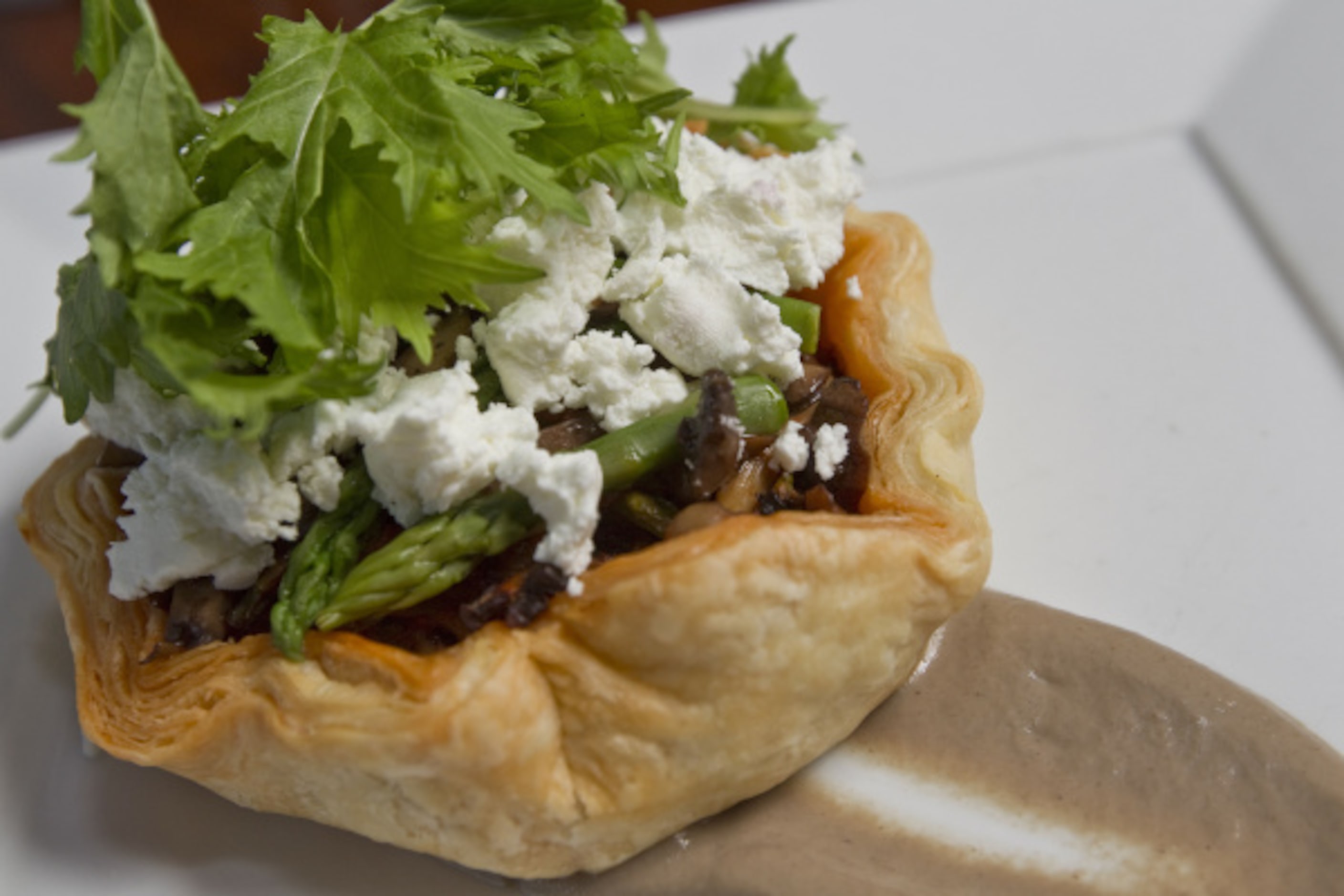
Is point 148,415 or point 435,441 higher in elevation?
point 148,415

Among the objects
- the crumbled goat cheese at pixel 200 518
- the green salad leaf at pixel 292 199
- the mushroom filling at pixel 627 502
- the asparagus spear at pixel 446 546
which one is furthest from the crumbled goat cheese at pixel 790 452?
the crumbled goat cheese at pixel 200 518

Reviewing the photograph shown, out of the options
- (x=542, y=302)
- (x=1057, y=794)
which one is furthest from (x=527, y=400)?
(x=1057, y=794)

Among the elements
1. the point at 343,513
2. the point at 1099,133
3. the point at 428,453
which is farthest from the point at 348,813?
the point at 1099,133

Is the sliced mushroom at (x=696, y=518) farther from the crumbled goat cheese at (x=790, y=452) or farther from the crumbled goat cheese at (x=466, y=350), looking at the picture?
the crumbled goat cheese at (x=466, y=350)

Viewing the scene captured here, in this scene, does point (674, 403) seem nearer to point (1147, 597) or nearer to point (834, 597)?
point (834, 597)

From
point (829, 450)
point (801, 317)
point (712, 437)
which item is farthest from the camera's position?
point (801, 317)

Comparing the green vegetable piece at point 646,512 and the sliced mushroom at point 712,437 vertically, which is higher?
the sliced mushroom at point 712,437

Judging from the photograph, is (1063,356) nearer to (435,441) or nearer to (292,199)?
(435,441)
